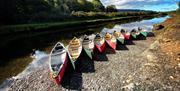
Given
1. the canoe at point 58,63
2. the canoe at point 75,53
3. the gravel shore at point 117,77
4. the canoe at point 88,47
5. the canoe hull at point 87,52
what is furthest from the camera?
the canoe at point 88,47

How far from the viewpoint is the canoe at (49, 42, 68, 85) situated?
25.4 meters

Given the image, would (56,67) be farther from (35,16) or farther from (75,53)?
(35,16)

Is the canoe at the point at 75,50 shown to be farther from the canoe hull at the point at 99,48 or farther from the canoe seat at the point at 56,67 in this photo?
the canoe seat at the point at 56,67

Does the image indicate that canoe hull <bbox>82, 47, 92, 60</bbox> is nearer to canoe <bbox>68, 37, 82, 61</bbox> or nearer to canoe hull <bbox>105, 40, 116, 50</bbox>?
canoe <bbox>68, 37, 82, 61</bbox>

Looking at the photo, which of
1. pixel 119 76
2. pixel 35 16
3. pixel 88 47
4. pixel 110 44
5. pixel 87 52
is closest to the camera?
pixel 119 76

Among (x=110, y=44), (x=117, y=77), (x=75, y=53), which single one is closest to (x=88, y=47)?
(x=75, y=53)

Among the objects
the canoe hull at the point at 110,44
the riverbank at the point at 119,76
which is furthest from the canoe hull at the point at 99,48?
the riverbank at the point at 119,76

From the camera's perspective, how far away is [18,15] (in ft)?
268

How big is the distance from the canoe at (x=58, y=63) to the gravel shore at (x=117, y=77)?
864 mm

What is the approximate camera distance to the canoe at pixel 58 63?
2538 cm

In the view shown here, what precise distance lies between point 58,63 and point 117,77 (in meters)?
6.77

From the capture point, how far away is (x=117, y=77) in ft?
88.9

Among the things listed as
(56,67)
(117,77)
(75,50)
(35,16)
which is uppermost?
(35,16)

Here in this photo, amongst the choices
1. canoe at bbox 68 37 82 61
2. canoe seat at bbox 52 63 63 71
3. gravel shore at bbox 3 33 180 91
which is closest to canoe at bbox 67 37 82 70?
canoe at bbox 68 37 82 61
